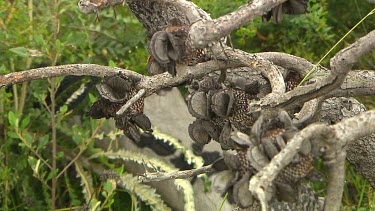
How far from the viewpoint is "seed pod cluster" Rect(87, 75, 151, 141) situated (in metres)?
1.63

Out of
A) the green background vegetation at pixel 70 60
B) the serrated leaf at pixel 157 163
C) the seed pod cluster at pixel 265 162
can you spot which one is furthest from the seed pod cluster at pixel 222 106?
the green background vegetation at pixel 70 60

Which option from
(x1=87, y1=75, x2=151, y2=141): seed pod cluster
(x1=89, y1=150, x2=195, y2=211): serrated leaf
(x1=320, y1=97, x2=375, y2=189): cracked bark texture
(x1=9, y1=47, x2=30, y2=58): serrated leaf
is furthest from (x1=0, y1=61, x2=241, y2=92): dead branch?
(x1=89, y1=150, x2=195, y2=211): serrated leaf

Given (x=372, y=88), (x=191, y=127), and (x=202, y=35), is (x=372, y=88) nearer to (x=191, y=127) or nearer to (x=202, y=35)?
(x=191, y=127)

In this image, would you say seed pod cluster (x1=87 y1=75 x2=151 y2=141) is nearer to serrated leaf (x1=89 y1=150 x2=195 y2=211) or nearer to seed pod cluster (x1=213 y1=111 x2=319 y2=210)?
seed pod cluster (x1=213 y1=111 x2=319 y2=210)

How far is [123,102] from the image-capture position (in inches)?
65.0

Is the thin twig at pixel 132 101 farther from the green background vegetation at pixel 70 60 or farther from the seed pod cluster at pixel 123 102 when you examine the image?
the green background vegetation at pixel 70 60

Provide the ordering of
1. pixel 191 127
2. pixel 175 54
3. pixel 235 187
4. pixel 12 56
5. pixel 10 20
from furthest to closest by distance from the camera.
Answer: pixel 10 20, pixel 12 56, pixel 191 127, pixel 175 54, pixel 235 187

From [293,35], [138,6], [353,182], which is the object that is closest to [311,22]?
[293,35]

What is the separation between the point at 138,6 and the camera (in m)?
1.81

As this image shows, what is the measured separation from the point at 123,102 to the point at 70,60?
1.46 meters

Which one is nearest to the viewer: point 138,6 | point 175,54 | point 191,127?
point 175,54

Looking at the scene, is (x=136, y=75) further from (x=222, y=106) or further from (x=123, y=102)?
(x=222, y=106)

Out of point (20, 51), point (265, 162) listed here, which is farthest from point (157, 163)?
point (265, 162)

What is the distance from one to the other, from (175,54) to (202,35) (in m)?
0.13
